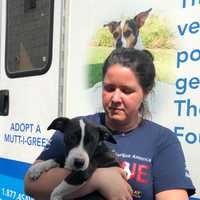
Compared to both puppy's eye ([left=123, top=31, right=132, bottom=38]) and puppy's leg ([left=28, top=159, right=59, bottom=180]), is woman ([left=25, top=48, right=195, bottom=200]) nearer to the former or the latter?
puppy's leg ([left=28, top=159, right=59, bottom=180])

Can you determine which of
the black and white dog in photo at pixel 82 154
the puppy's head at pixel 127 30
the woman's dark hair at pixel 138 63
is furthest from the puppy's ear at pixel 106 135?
the puppy's head at pixel 127 30

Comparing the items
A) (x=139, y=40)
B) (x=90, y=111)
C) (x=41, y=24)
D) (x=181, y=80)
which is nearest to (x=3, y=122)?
(x=41, y=24)

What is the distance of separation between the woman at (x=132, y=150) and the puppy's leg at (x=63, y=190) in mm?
32

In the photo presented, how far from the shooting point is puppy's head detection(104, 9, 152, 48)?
2.61m

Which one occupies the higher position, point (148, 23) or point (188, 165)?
point (148, 23)

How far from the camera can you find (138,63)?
2154 millimetres

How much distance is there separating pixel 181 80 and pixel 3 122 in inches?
66.2

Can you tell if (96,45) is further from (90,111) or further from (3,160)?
(3,160)

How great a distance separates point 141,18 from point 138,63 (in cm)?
52

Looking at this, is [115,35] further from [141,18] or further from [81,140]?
[81,140]

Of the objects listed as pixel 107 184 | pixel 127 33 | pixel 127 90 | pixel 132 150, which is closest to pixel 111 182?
pixel 107 184

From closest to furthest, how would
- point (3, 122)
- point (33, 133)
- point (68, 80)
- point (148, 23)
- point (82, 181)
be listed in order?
1. point (82, 181)
2. point (148, 23)
3. point (68, 80)
4. point (33, 133)
5. point (3, 122)

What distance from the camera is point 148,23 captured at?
2.56 m

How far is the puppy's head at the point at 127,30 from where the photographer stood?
2.61m
